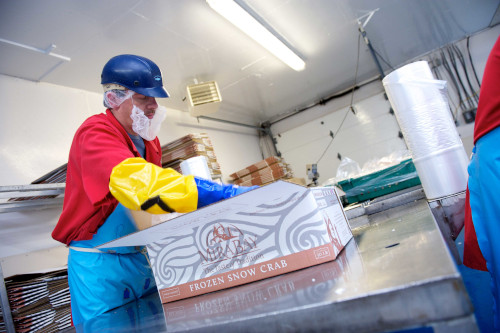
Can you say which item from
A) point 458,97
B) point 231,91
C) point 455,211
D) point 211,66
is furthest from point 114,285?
point 458,97

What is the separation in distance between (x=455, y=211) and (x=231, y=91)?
4.05 meters

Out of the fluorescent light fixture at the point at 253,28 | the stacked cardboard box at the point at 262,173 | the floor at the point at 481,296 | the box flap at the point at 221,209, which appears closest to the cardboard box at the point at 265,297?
the box flap at the point at 221,209

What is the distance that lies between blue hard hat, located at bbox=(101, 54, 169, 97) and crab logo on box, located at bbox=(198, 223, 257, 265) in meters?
0.75

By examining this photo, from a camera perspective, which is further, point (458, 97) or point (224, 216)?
point (458, 97)

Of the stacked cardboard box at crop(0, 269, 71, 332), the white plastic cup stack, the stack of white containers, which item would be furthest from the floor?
the stacked cardboard box at crop(0, 269, 71, 332)

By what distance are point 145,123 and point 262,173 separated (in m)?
3.85

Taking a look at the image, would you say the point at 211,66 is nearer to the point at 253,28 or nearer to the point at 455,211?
the point at 253,28

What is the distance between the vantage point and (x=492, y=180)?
86 centimetres

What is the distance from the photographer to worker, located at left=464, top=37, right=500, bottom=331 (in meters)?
0.85

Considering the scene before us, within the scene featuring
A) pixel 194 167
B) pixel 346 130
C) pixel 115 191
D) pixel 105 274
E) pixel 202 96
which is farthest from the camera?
pixel 346 130

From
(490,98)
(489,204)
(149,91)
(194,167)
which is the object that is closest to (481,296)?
(489,204)

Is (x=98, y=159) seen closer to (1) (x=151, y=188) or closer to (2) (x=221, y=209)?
(1) (x=151, y=188)

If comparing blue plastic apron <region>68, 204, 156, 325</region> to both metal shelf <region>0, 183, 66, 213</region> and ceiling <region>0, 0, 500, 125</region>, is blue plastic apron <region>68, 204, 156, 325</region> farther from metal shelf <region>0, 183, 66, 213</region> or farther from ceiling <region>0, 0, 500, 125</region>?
ceiling <region>0, 0, 500, 125</region>

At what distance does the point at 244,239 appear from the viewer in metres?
0.84
